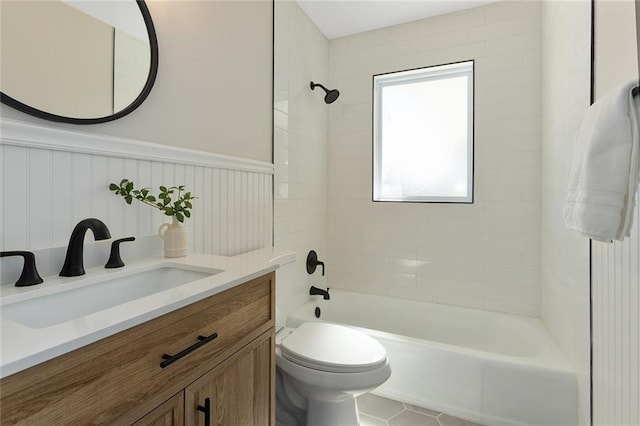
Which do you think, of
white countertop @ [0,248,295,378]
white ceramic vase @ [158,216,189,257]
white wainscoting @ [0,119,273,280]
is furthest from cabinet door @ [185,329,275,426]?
white wainscoting @ [0,119,273,280]

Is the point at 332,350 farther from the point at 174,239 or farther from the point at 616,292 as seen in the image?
the point at 616,292

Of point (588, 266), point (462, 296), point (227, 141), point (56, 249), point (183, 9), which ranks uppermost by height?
point (183, 9)

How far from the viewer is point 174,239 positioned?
115cm

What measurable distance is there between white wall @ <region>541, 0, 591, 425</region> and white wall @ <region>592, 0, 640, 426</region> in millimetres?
119

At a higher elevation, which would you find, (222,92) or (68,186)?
(222,92)

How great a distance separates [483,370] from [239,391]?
129cm

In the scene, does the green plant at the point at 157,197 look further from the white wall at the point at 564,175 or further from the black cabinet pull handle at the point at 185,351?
the white wall at the point at 564,175

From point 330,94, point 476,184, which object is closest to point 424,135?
→ point 476,184

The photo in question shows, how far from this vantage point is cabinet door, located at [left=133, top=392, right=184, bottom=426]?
2.22 ft

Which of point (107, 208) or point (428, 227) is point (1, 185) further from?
point (428, 227)

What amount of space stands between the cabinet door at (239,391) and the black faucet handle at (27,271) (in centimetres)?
49

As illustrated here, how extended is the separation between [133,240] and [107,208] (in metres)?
0.13

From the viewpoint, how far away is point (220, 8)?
1.52 meters

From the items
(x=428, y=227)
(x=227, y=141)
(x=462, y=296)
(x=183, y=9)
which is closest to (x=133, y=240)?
(x=227, y=141)
